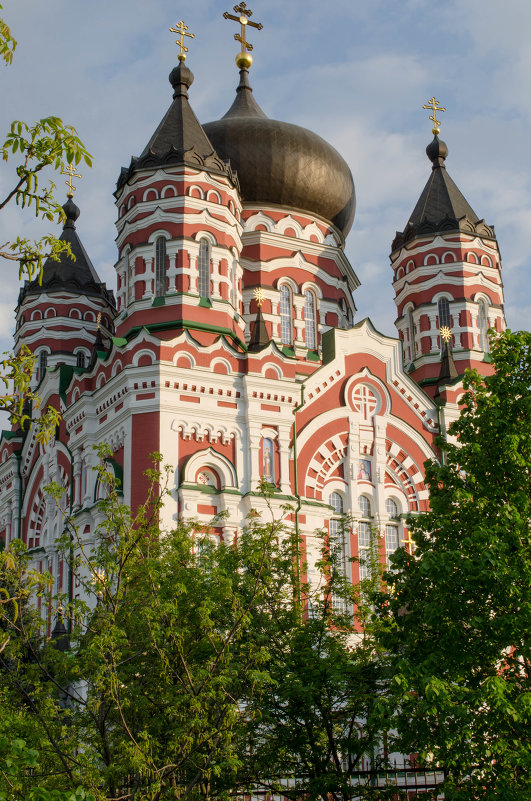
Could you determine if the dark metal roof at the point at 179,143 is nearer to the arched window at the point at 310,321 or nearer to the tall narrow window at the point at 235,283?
the tall narrow window at the point at 235,283

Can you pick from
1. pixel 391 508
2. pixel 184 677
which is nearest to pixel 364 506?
pixel 391 508

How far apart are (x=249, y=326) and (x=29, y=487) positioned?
21.8 ft

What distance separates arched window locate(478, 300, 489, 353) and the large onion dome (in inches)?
183

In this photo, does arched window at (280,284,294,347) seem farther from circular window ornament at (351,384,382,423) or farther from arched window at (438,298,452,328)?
arched window at (438,298,452,328)

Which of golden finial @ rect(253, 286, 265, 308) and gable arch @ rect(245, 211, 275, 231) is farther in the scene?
gable arch @ rect(245, 211, 275, 231)

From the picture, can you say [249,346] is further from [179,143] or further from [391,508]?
[179,143]

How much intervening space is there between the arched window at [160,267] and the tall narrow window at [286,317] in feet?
16.2

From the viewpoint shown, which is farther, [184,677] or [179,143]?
[179,143]

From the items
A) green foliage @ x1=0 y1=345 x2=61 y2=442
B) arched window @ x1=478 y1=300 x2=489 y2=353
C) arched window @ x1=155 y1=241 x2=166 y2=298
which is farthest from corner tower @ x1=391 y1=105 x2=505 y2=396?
green foliage @ x1=0 y1=345 x2=61 y2=442

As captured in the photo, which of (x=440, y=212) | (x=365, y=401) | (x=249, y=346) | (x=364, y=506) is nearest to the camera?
(x=249, y=346)

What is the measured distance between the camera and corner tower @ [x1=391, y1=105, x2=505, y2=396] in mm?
27219

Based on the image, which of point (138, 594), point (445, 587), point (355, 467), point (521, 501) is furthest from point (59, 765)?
point (355, 467)

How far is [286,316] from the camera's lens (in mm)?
27188

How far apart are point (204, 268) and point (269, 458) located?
444 centimetres
